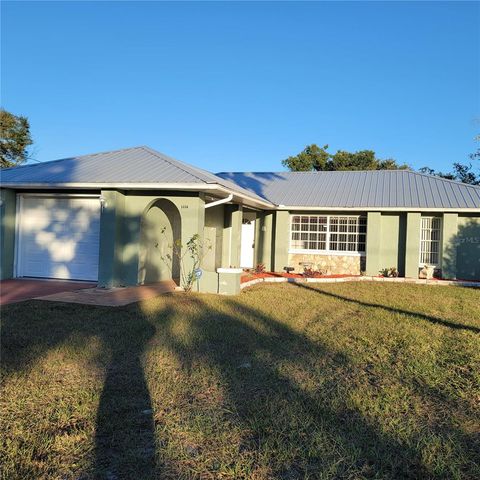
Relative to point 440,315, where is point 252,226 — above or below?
above

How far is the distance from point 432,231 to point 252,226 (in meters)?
7.04

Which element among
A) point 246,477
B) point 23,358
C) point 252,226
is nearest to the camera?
point 246,477

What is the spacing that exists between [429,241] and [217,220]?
8159 mm

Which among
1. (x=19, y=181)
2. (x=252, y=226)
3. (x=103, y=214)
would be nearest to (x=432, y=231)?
(x=252, y=226)

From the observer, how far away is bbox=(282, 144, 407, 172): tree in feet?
128

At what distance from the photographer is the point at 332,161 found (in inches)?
1556

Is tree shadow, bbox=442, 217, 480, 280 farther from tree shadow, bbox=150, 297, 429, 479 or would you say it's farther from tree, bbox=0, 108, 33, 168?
tree, bbox=0, 108, 33, 168

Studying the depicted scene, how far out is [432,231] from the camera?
16859 mm

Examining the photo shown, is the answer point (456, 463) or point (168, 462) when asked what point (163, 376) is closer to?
point (168, 462)

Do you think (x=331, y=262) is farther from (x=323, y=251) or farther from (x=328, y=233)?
(x=328, y=233)

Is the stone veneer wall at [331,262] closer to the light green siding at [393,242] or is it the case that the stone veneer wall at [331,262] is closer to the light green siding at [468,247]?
the light green siding at [393,242]

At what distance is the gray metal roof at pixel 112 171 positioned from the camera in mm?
11461

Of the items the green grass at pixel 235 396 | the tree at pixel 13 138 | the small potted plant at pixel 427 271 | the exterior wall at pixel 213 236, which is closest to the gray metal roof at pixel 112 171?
the exterior wall at pixel 213 236

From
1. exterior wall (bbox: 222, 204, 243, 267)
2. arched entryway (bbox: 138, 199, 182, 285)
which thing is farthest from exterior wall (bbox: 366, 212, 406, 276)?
arched entryway (bbox: 138, 199, 182, 285)
